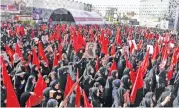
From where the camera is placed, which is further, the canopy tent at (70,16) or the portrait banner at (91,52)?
the canopy tent at (70,16)

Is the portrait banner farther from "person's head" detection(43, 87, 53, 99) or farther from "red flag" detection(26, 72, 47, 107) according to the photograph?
"person's head" detection(43, 87, 53, 99)

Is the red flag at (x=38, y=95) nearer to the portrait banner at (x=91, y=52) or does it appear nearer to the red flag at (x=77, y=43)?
the portrait banner at (x=91, y=52)

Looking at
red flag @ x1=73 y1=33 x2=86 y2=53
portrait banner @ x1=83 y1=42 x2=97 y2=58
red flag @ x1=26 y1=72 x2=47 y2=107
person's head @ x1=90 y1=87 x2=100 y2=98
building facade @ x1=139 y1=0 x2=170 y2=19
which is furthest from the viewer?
building facade @ x1=139 y1=0 x2=170 y2=19

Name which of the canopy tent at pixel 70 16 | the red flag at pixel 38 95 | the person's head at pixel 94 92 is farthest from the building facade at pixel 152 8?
the red flag at pixel 38 95

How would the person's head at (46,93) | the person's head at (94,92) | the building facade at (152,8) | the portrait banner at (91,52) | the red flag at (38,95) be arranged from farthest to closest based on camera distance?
1. the building facade at (152,8)
2. the portrait banner at (91,52)
3. the person's head at (94,92)
4. the person's head at (46,93)
5. the red flag at (38,95)

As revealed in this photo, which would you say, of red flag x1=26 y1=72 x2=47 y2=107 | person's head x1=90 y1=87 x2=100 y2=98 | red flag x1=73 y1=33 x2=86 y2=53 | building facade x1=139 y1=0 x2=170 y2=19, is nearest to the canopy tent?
red flag x1=73 y1=33 x2=86 y2=53

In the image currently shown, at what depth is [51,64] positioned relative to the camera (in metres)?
9.92

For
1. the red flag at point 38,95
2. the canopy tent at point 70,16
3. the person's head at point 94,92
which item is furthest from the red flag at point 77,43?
the canopy tent at point 70,16

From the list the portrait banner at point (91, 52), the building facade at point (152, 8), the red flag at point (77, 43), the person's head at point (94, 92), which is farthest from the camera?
the building facade at point (152, 8)

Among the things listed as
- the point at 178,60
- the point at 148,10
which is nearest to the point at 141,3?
the point at 148,10

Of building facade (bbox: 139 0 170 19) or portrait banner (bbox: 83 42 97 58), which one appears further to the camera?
building facade (bbox: 139 0 170 19)

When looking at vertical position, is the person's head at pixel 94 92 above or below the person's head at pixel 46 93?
below

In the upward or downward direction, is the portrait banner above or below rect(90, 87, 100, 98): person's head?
above

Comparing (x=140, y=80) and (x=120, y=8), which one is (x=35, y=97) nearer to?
(x=140, y=80)
